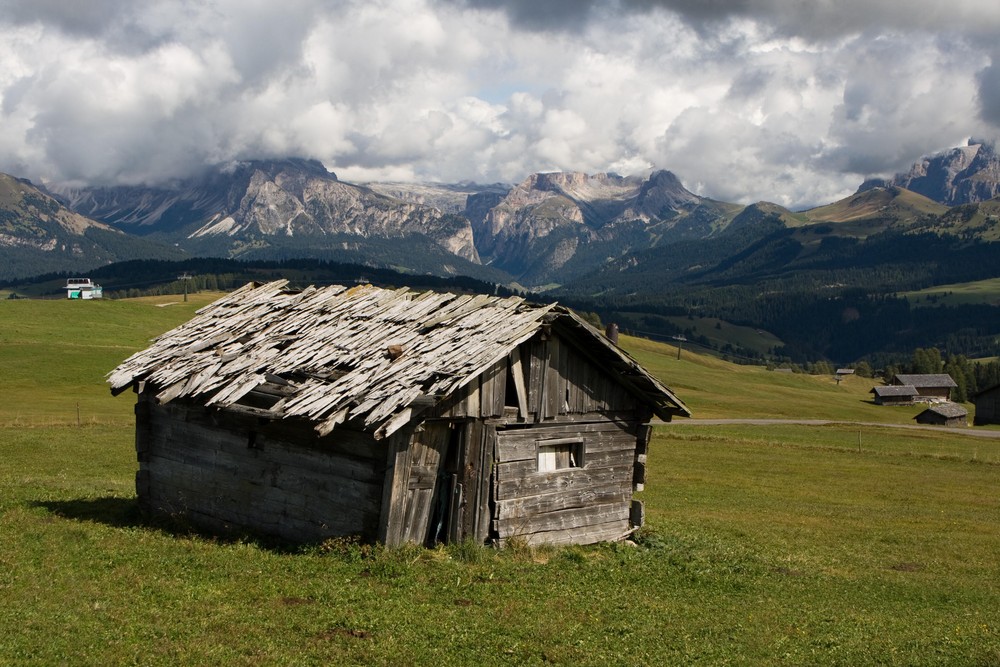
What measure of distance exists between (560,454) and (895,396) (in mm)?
153516

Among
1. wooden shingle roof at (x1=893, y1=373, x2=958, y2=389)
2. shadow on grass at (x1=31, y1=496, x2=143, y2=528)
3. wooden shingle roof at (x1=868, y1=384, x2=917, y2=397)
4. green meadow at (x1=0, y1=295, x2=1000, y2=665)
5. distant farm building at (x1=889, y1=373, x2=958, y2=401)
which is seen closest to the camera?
green meadow at (x1=0, y1=295, x2=1000, y2=665)

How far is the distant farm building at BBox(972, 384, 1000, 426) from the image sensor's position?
380 feet

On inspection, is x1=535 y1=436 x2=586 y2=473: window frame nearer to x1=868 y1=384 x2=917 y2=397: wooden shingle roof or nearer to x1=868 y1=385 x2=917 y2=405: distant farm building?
x1=868 y1=385 x2=917 y2=405: distant farm building

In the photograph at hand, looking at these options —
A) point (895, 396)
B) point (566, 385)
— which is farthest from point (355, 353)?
point (895, 396)

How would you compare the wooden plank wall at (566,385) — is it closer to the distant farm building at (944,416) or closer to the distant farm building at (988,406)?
the distant farm building at (988,406)

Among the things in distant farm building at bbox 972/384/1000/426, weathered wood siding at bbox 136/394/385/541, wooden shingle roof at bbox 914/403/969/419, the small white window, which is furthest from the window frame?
wooden shingle roof at bbox 914/403/969/419

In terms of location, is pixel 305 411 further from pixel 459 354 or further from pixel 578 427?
pixel 578 427

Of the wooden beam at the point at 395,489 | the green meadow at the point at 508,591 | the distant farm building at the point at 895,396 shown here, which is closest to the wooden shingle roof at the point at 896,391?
the distant farm building at the point at 895,396

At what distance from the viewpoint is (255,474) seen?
2098cm

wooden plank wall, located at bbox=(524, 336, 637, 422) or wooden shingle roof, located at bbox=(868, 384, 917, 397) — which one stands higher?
wooden plank wall, located at bbox=(524, 336, 637, 422)

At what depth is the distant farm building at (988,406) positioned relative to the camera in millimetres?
→ 115938

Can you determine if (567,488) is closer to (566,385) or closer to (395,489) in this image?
(566,385)

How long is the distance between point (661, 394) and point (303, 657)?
1245cm

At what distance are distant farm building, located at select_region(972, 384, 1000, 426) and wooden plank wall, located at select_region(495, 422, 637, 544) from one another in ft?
366
